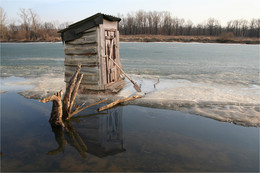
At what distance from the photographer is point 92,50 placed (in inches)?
329

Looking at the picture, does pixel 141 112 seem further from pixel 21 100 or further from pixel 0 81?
pixel 0 81

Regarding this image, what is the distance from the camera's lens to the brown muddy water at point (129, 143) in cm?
414

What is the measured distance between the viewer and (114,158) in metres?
4.37

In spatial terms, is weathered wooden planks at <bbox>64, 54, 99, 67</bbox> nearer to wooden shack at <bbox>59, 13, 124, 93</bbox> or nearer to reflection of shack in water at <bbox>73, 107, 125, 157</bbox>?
wooden shack at <bbox>59, 13, 124, 93</bbox>

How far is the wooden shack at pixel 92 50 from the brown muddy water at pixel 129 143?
213 cm

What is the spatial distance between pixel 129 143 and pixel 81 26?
537 centimetres

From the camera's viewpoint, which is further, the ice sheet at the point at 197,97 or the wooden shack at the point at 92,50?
the wooden shack at the point at 92,50

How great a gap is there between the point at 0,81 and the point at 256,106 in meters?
12.3

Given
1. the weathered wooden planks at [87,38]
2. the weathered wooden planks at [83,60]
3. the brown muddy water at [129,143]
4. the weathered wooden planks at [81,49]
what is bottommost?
the brown muddy water at [129,143]

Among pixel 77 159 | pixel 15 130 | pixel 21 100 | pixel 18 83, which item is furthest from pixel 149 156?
pixel 18 83

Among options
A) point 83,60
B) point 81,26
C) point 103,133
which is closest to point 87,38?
point 81,26

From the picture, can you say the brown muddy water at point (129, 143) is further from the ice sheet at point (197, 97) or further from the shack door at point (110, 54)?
the shack door at point (110, 54)

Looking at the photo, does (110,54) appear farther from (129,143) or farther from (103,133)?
(129,143)

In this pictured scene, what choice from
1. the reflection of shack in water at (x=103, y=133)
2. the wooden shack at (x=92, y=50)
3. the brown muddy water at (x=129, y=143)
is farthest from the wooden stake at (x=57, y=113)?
the wooden shack at (x=92, y=50)
